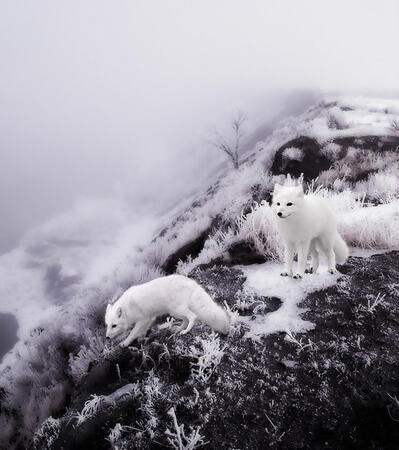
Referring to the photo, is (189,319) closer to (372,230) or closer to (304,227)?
(304,227)

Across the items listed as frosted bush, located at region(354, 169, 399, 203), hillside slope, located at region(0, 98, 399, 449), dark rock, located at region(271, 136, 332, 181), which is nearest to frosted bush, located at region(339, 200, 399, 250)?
hillside slope, located at region(0, 98, 399, 449)

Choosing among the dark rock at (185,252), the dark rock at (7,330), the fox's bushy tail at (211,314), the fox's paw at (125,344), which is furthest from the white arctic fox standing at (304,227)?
the dark rock at (7,330)

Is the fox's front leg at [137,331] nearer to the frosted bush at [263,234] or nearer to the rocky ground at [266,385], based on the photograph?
the rocky ground at [266,385]

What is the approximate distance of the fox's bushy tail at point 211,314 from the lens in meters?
3.10

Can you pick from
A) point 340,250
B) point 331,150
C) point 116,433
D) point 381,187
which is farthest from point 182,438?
point 331,150

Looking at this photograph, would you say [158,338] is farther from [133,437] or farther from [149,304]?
→ [133,437]

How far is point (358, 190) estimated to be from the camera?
6.82 m

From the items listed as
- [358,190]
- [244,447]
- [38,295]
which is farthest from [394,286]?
[38,295]

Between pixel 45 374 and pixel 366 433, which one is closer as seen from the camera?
pixel 366 433

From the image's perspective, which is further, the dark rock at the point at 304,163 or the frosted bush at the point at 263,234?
the dark rock at the point at 304,163

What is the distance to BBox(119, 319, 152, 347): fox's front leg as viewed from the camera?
11.3 feet

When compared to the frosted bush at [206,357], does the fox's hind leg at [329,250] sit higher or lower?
higher

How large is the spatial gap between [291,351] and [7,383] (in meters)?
4.84

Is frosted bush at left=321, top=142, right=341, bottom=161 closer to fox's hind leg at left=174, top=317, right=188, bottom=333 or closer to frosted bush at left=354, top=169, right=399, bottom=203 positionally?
frosted bush at left=354, top=169, right=399, bottom=203
